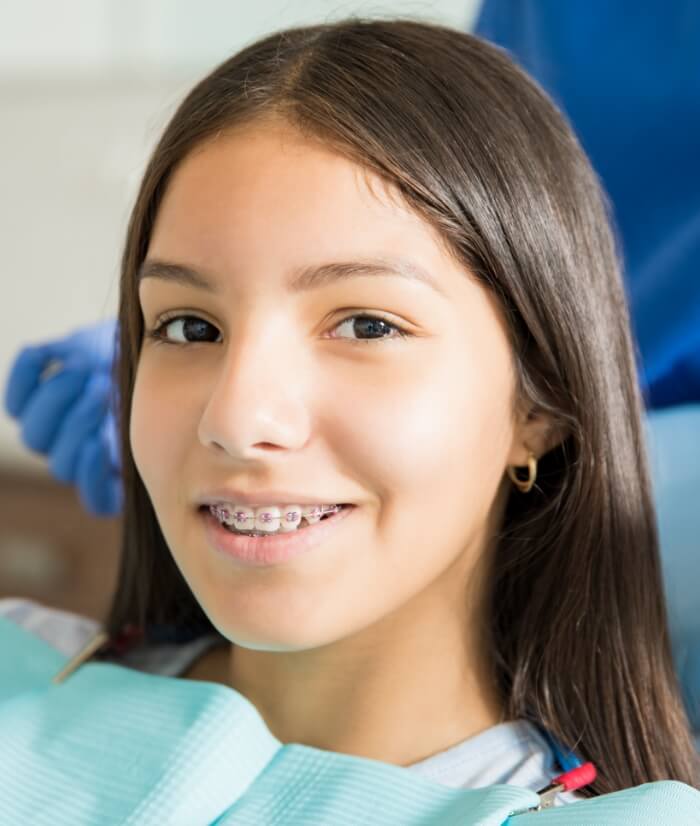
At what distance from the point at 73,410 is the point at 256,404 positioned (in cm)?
68

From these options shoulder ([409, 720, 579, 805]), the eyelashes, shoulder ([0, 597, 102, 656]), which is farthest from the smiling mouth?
shoulder ([0, 597, 102, 656])

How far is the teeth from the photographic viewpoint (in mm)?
869

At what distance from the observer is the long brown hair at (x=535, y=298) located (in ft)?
3.04

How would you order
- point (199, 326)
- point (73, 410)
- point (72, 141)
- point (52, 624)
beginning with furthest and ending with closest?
point (72, 141) → point (73, 410) → point (52, 624) → point (199, 326)

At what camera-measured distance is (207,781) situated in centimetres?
90

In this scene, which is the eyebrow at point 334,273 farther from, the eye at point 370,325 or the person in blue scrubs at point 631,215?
the person in blue scrubs at point 631,215

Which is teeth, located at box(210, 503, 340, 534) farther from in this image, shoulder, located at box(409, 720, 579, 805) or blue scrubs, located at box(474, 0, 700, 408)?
blue scrubs, located at box(474, 0, 700, 408)

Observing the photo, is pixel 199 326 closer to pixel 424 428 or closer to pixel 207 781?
pixel 424 428

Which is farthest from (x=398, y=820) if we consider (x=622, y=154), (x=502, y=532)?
(x=622, y=154)

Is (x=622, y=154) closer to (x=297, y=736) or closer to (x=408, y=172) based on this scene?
(x=408, y=172)

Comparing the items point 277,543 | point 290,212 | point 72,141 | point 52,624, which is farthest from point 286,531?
point 72,141

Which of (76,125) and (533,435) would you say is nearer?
(533,435)

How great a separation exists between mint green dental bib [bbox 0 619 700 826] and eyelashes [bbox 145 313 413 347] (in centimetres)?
29

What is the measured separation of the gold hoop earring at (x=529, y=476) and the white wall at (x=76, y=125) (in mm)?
1549
